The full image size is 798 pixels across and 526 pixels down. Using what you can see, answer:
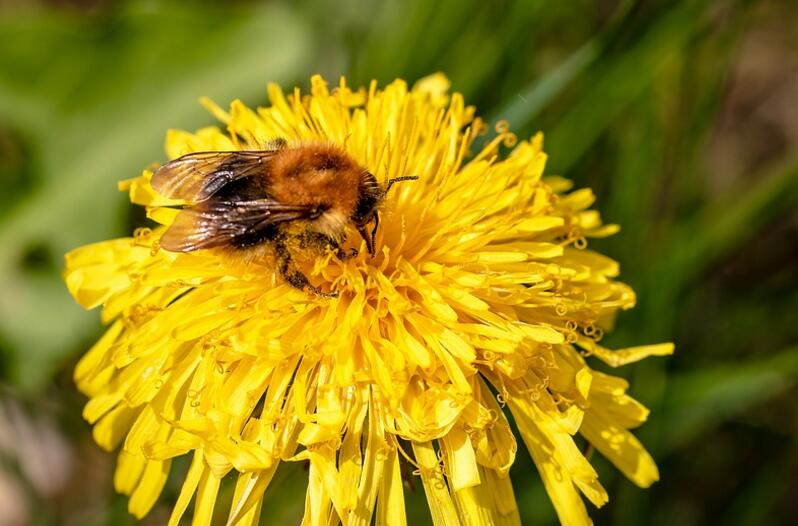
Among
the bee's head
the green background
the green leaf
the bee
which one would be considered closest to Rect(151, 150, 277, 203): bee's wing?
the bee

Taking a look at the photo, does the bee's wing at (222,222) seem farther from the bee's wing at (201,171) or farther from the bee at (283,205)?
the bee's wing at (201,171)

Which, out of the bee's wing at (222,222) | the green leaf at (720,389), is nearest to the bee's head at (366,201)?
the bee's wing at (222,222)

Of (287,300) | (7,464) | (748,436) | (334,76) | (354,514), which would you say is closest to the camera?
(354,514)

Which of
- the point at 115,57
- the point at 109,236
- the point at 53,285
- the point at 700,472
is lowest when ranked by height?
the point at 700,472

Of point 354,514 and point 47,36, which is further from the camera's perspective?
point 47,36

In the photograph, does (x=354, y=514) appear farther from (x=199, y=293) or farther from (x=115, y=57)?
(x=115, y=57)

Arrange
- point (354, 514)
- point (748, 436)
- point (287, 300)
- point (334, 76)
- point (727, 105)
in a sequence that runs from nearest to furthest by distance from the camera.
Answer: point (354, 514) → point (287, 300) → point (748, 436) → point (334, 76) → point (727, 105)

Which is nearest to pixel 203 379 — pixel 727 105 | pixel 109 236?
pixel 109 236

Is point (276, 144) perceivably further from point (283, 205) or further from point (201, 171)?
point (283, 205)

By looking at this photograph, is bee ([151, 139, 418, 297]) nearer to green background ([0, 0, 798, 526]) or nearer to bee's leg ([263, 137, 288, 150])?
bee's leg ([263, 137, 288, 150])
